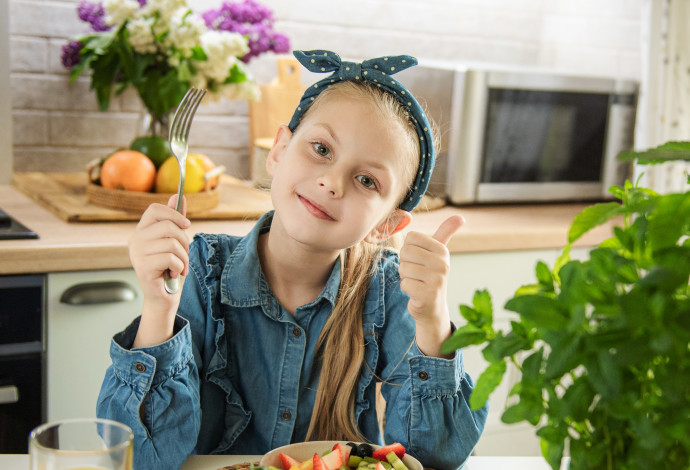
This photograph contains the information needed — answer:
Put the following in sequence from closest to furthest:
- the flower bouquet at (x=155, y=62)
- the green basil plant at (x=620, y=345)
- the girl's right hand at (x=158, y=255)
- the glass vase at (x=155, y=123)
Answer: the green basil plant at (x=620, y=345)
the girl's right hand at (x=158, y=255)
the flower bouquet at (x=155, y=62)
the glass vase at (x=155, y=123)

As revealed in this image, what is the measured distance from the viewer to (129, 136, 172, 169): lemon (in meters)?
1.84

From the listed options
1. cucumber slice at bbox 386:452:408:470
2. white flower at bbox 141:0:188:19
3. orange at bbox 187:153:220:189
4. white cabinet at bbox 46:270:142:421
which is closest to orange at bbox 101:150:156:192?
orange at bbox 187:153:220:189

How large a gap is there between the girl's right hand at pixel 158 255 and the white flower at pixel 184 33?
1028mm

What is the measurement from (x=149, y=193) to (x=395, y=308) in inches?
30.1

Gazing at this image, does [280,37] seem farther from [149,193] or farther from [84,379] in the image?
[84,379]

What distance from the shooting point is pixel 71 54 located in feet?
6.59

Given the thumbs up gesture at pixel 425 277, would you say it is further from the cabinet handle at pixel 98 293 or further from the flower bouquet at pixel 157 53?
the flower bouquet at pixel 157 53

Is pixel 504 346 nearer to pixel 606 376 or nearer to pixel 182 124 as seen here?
pixel 606 376

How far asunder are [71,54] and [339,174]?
1.24 m

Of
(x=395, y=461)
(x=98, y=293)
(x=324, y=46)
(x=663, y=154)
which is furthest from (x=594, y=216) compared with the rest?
(x=324, y=46)

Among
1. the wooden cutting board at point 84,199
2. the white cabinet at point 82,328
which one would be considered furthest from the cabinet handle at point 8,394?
the wooden cutting board at point 84,199

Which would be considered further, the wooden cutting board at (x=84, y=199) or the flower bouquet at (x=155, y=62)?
the flower bouquet at (x=155, y=62)

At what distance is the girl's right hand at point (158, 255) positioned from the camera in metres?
0.92

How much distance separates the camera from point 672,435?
16.6 inches
